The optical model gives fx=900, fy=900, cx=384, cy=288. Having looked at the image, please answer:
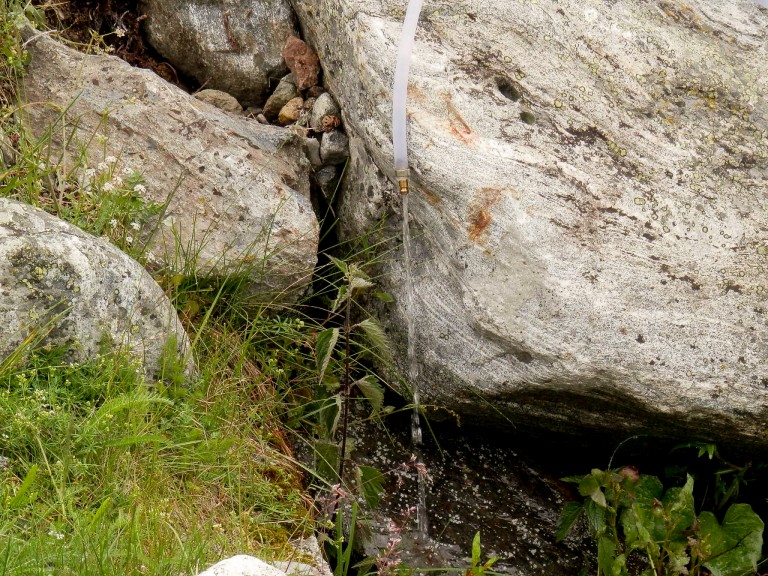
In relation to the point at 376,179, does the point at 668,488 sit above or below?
below

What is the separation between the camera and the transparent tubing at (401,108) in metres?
3.38

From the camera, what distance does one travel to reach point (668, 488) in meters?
3.70

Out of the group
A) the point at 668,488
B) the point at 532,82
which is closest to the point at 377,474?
the point at 668,488

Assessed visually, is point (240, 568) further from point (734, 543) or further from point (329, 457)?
point (734, 543)

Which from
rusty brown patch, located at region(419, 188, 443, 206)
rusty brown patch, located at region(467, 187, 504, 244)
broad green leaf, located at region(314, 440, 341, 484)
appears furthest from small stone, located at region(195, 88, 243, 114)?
broad green leaf, located at region(314, 440, 341, 484)

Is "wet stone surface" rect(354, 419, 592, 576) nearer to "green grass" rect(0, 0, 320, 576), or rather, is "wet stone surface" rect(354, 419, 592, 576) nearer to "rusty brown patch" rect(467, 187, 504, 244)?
"green grass" rect(0, 0, 320, 576)

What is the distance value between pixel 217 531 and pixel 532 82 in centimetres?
205

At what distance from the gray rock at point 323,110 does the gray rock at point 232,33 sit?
50 centimetres

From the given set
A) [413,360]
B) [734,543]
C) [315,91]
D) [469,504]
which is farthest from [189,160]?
[734,543]

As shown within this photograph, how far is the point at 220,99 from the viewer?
4.52 m

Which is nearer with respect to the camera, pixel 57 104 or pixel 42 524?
pixel 42 524

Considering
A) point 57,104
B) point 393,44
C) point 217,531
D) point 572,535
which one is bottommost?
point 572,535

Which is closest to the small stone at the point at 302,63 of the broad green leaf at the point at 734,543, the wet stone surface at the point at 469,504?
the wet stone surface at the point at 469,504

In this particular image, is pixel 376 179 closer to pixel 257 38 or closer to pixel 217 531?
pixel 257 38
